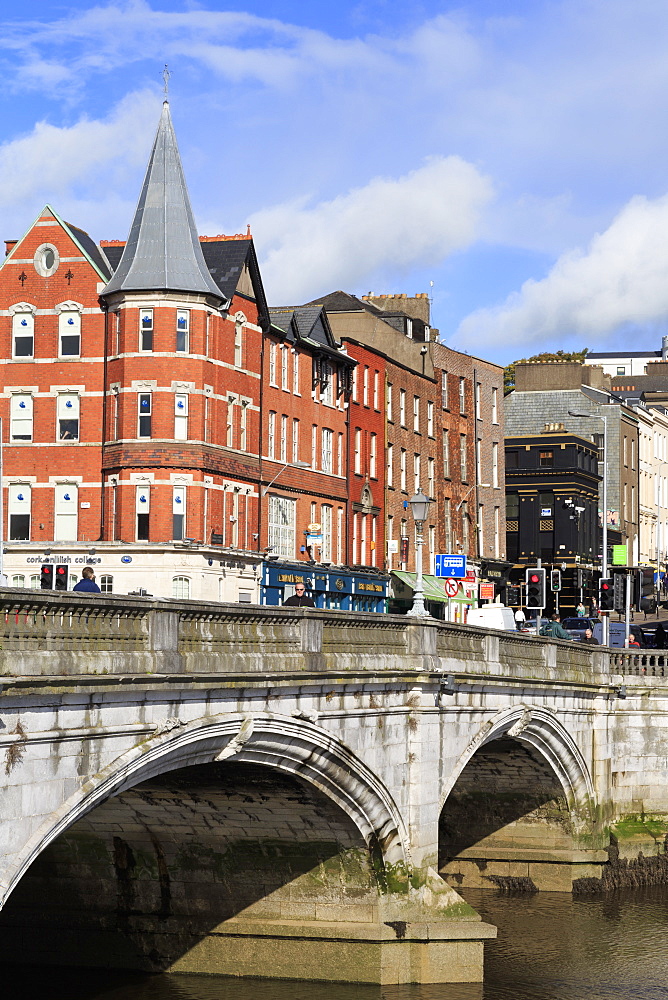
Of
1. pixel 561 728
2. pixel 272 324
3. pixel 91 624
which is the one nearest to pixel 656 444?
pixel 272 324

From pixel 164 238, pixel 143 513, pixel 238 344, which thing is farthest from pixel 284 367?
pixel 143 513

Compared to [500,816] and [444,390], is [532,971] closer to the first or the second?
[500,816]

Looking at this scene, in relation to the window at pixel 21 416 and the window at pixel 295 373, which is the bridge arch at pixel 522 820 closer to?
the window at pixel 21 416

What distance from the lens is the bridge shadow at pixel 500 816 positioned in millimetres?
39906

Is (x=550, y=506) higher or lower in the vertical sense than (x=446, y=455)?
lower

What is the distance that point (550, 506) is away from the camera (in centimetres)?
9450

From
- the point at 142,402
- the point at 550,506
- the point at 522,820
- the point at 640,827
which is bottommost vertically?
the point at 640,827

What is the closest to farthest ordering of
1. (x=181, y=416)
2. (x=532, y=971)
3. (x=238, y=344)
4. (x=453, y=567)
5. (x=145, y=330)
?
(x=532, y=971) → (x=453, y=567) → (x=181, y=416) → (x=145, y=330) → (x=238, y=344)

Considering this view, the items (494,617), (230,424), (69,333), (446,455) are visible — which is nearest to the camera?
(494,617)

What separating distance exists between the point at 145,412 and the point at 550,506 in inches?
1811

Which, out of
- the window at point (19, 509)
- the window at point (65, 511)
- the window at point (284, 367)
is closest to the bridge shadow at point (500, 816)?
the window at point (65, 511)

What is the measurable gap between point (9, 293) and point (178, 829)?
99.6 feet

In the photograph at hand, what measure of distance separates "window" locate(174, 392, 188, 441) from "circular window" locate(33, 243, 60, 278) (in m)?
6.39

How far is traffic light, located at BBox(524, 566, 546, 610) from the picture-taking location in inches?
1441
